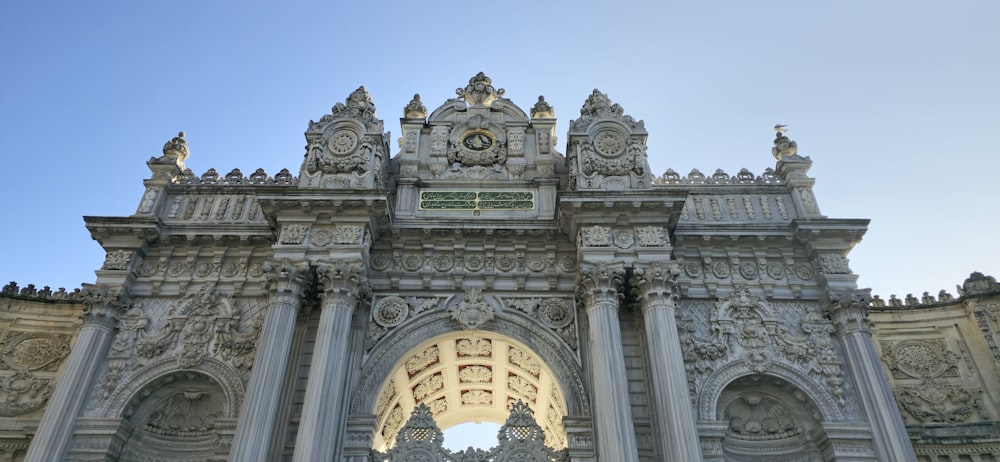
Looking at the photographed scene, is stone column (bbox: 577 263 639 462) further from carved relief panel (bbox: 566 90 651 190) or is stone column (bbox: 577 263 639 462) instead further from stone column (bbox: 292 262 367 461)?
stone column (bbox: 292 262 367 461)

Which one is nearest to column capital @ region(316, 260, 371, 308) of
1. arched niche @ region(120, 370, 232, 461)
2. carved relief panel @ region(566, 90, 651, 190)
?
arched niche @ region(120, 370, 232, 461)

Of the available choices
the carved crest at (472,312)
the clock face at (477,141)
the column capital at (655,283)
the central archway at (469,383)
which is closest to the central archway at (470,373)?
the central archway at (469,383)

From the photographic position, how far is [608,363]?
14.6 meters

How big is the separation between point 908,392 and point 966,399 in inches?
51.6

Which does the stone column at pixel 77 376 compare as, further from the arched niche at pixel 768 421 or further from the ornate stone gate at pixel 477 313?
the arched niche at pixel 768 421

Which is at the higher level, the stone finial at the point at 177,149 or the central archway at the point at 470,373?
the stone finial at the point at 177,149

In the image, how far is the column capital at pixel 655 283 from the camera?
1558 centimetres

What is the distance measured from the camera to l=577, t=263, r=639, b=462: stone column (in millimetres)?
13602

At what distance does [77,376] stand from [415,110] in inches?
457

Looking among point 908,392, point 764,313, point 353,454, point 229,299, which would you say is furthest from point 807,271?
point 229,299

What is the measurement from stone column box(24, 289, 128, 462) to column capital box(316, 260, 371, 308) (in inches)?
220

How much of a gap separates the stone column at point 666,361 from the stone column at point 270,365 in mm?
8378

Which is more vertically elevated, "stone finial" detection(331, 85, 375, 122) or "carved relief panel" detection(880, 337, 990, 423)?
"stone finial" detection(331, 85, 375, 122)

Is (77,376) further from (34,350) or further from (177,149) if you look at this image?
(177,149)
